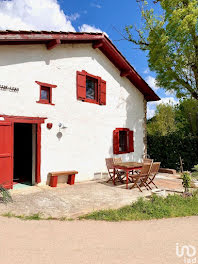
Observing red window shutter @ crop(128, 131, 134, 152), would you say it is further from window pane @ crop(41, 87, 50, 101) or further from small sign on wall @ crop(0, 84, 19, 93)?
small sign on wall @ crop(0, 84, 19, 93)

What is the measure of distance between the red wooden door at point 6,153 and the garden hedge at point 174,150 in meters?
8.83

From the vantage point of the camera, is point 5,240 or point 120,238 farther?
point 120,238

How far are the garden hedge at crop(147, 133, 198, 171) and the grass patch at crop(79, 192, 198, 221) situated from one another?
21.9ft

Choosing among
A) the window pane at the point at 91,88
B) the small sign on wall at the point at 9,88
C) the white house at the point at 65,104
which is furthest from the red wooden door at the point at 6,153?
the window pane at the point at 91,88

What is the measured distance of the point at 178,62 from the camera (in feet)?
36.0

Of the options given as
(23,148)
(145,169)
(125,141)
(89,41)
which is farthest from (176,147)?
(23,148)

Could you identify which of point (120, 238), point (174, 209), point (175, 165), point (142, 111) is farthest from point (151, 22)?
point (120, 238)

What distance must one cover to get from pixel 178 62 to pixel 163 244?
9.43m

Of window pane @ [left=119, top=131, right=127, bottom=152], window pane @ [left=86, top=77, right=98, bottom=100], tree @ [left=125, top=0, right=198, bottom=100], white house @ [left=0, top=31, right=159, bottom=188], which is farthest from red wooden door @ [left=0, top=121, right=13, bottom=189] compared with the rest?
tree @ [left=125, top=0, right=198, bottom=100]

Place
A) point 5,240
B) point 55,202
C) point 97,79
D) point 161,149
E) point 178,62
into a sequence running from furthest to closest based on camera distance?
point 161,149 < point 178,62 < point 97,79 < point 55,202 < point 5,240

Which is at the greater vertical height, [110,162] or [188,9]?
[188,9]

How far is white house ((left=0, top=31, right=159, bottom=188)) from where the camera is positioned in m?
7.03

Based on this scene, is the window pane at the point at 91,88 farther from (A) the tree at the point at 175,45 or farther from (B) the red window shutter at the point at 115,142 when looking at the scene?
(A) the tree at the point at 175,45

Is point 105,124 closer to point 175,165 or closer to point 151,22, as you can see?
point 175,165
